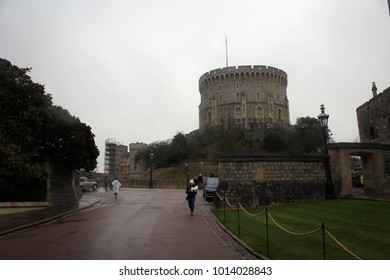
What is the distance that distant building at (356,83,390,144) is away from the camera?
31006 mm

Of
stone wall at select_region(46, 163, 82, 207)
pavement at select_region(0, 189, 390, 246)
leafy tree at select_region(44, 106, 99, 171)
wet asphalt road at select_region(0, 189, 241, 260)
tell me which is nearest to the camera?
wet asphalt road at select_region(0, 189, 241, 260)

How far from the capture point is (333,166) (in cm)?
2141

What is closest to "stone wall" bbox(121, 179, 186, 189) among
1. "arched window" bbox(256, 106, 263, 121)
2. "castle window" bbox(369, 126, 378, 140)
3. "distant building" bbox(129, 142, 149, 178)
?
"castle window" bbox(369, 126, 378, 140)

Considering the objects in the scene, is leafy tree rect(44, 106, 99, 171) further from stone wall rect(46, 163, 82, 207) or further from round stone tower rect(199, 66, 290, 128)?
round stone tower rect(199, 66, 290, 128)

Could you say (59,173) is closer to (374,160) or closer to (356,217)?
(356,217)

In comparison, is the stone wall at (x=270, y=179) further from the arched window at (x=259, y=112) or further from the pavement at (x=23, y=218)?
the arched window at (x=259, y=112)

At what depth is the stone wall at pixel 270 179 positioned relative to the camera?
20234 mm

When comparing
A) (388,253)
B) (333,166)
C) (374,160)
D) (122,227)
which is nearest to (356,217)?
(388,253)

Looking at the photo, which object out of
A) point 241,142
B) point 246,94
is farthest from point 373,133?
point 246,94

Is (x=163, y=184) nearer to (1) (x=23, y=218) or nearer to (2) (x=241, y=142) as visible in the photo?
(2) (x=241, y=142)

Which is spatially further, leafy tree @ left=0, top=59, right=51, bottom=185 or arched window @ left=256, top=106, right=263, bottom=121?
arched window @ left=256, top=106, right=263, bottom=121

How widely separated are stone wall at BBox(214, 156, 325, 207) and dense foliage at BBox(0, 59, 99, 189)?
9.88 metres
